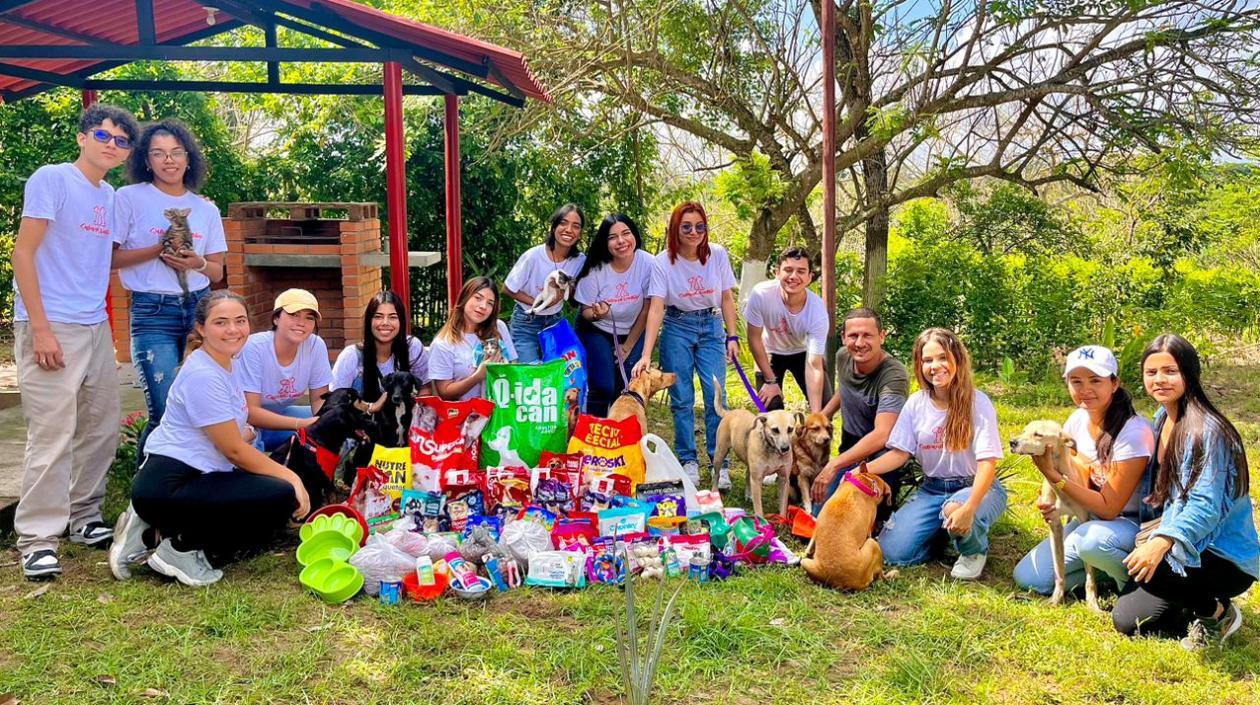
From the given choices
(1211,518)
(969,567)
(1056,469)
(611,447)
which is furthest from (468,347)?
(1211,518)

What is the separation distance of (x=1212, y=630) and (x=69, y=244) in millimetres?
5001

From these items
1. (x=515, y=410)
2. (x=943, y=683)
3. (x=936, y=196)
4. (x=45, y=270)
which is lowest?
(x=943, y=683)

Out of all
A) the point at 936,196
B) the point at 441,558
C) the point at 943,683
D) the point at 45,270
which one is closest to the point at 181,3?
the point at 45,270

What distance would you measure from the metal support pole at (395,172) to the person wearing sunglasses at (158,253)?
113cm

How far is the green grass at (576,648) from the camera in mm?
3424

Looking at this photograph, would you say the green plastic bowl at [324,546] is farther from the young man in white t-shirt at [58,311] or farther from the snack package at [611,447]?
the snack package at [611,447]

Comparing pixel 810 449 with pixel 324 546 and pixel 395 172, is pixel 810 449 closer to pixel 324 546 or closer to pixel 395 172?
pixel 324 546

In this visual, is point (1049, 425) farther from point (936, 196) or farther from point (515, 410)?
point (936, 196)

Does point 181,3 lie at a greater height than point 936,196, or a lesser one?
greater

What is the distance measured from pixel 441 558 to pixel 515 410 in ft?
3.25

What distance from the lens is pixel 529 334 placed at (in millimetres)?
5945

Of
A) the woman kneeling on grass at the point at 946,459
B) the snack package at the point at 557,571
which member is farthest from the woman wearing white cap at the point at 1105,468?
the snack package at the point at 557,571

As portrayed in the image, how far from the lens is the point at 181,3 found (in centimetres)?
704

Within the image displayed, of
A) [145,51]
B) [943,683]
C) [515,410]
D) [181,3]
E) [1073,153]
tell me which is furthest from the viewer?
[1073,153]
